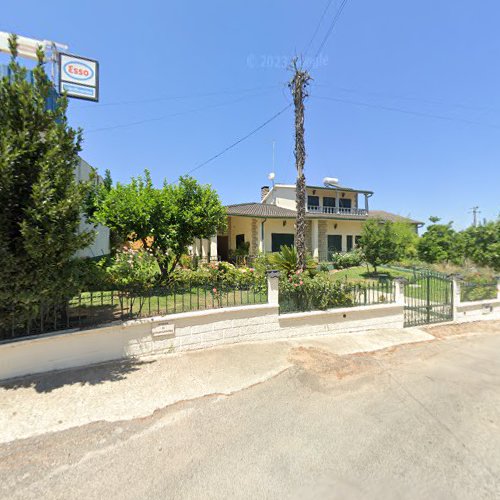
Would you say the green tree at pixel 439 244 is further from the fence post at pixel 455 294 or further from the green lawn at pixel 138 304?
the green lawn at pixel 138 304

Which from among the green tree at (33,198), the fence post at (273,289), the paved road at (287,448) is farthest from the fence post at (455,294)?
the green tree at (33,198)

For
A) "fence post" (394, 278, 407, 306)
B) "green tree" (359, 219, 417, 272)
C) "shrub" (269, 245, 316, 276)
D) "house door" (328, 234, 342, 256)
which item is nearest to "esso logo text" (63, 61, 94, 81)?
"shrub" (269, 245, 316, 276)

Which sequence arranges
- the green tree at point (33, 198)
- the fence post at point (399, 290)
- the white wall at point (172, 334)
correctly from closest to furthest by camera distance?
the green tree at point (33, 198) < the white wall at point (172, 334) < the fence post at point (399, 290)

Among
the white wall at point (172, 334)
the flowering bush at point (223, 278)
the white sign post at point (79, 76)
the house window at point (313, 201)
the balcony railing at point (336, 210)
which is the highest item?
the white sign post at point (79, 76)

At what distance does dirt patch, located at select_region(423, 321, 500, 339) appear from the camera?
752cm

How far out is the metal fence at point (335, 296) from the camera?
20.9ft

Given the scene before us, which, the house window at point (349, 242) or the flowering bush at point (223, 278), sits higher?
the house window at point (349, 242)

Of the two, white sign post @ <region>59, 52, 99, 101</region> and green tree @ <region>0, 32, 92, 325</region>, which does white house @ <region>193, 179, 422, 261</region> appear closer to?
white sign post @ <region>59, 52, 99, 101</region>

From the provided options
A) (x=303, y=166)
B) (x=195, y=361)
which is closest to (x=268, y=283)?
(x=195, y=361)

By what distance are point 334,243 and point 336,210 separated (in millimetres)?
3483

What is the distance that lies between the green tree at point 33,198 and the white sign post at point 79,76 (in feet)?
16.2

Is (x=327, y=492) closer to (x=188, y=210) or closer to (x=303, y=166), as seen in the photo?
(x=188, y=210)

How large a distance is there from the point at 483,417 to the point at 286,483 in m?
2.97

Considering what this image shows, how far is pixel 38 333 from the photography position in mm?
4215
